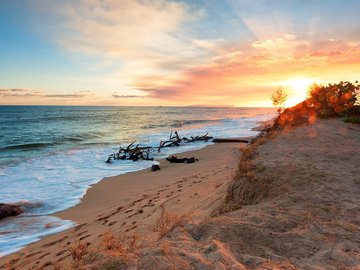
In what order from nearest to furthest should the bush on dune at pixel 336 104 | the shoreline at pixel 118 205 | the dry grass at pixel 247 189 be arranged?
the dry grass at pixel 247 189, the shoreline at pixel 118 205, the bush on dune at pixel 336 104

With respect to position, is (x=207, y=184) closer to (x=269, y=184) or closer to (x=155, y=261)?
(x=269, y=184)

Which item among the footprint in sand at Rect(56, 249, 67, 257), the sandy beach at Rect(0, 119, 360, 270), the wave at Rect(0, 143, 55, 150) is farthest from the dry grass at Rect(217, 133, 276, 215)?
the wave at Rect(0, 143, 55, 150)

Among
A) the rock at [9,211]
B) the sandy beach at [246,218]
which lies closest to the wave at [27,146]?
the sandy beach at [246,218]

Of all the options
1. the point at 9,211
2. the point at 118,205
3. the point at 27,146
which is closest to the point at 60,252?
the point at 118,205

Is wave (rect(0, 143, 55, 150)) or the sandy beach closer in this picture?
the sandy beach

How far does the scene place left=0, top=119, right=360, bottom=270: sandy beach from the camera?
379 centimetres

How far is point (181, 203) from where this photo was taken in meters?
8.94

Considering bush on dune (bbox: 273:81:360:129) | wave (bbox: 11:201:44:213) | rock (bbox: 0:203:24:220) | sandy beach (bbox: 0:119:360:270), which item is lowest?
wave (bbox: 11:201:44:213)

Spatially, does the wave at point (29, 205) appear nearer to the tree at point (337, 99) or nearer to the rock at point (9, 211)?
the rock at point (9, 211)

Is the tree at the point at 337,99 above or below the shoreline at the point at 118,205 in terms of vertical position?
above

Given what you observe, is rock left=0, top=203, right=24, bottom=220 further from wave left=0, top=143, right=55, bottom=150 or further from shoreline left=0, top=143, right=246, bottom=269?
wave left=0, top=143, right=55, bottom=150

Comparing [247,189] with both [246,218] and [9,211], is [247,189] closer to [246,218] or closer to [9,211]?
[246,218]

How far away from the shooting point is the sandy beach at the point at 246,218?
3793 millimetres

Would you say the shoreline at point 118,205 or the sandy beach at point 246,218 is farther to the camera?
the shoreline at point 118,205
